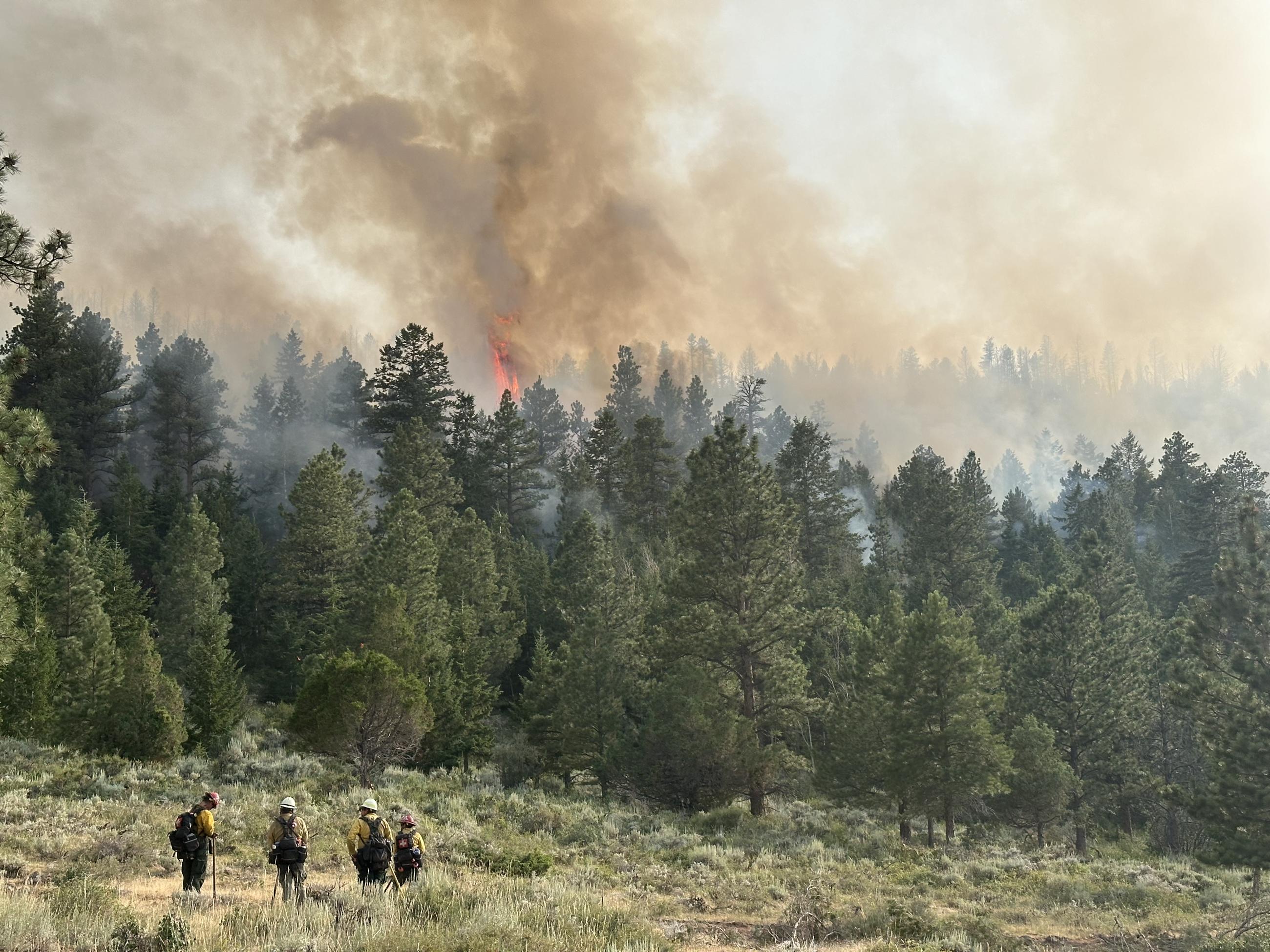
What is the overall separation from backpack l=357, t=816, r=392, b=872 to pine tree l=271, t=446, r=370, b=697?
3002 cm

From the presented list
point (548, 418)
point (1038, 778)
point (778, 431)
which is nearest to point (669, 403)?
point (778, 431)

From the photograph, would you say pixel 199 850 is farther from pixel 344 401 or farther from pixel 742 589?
pixel 344 401

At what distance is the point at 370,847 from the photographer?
477 inches

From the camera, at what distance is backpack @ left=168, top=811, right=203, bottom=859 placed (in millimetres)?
12492

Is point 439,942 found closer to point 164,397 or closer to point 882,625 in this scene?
point 882,625

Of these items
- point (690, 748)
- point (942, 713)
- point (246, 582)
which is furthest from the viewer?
point (246, 582)

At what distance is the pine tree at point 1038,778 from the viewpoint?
117 ft

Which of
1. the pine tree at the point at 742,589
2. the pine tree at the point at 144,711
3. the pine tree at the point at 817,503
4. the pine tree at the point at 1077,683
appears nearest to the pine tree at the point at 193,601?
the pine tree at the point at 144,711

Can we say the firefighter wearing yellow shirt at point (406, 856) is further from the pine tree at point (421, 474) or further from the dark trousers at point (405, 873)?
the pine tree at point (421, 474)

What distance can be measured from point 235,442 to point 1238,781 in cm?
10171

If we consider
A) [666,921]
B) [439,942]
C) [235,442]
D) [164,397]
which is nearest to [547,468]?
[164,397]

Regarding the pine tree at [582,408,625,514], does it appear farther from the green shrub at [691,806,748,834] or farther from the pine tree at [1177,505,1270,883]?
the pine tree at [1177,505,1270,883]

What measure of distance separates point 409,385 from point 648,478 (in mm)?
20941

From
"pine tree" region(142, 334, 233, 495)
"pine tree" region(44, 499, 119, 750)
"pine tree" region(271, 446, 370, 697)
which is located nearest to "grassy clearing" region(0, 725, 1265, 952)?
"pine tree" region(44, 499, 119, 750)
